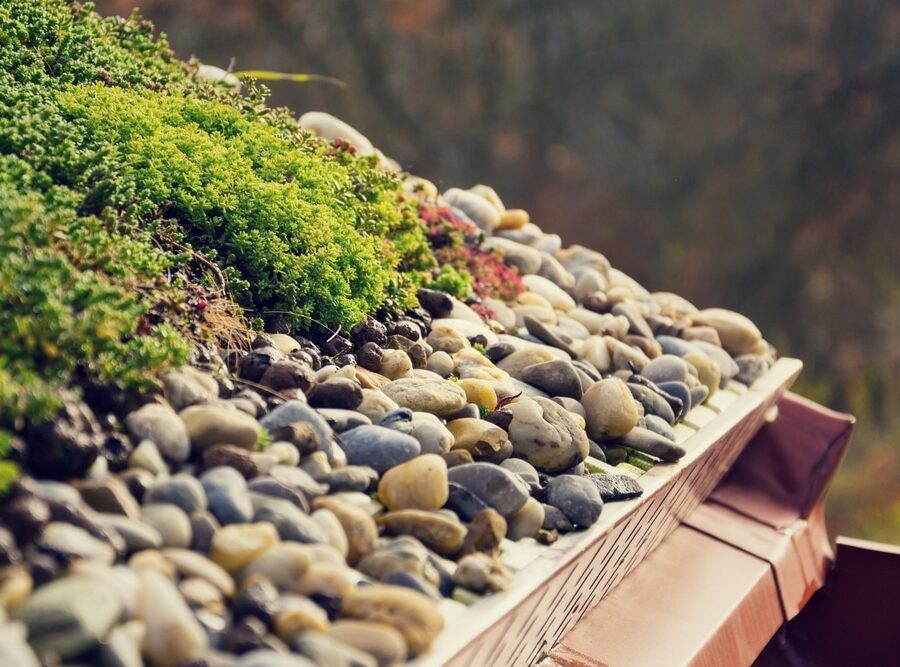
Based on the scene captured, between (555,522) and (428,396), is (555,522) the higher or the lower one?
the lower one

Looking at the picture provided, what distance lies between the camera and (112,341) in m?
2.29

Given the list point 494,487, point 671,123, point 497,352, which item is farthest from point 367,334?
point 671,123

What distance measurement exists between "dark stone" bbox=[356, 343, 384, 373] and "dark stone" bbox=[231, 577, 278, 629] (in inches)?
51.2

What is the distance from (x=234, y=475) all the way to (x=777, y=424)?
316 cm

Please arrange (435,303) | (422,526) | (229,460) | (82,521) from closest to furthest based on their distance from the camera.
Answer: (82,521), (229,460), (422,526), (435,303)

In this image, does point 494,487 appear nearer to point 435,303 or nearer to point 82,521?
point 82,521

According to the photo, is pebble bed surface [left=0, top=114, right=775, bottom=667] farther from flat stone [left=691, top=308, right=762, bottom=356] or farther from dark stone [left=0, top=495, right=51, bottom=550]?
flat stone [left=691, top=308, right=762, bottom=356]

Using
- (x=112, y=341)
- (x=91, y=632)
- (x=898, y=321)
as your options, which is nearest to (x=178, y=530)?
(x=91, y=632)

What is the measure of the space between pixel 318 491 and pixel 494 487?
0.46m

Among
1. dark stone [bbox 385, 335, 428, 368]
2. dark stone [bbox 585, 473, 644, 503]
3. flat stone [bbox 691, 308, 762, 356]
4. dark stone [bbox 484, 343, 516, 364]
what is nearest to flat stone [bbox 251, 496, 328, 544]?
dark stone [bbox 585, 473, 644, 503]

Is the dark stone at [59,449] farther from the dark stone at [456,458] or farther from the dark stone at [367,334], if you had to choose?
the dark stone at [367,334]

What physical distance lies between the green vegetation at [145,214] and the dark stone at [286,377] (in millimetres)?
222

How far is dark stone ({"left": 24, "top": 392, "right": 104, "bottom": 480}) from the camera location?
6.49ft

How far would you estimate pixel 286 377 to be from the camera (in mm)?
2662
